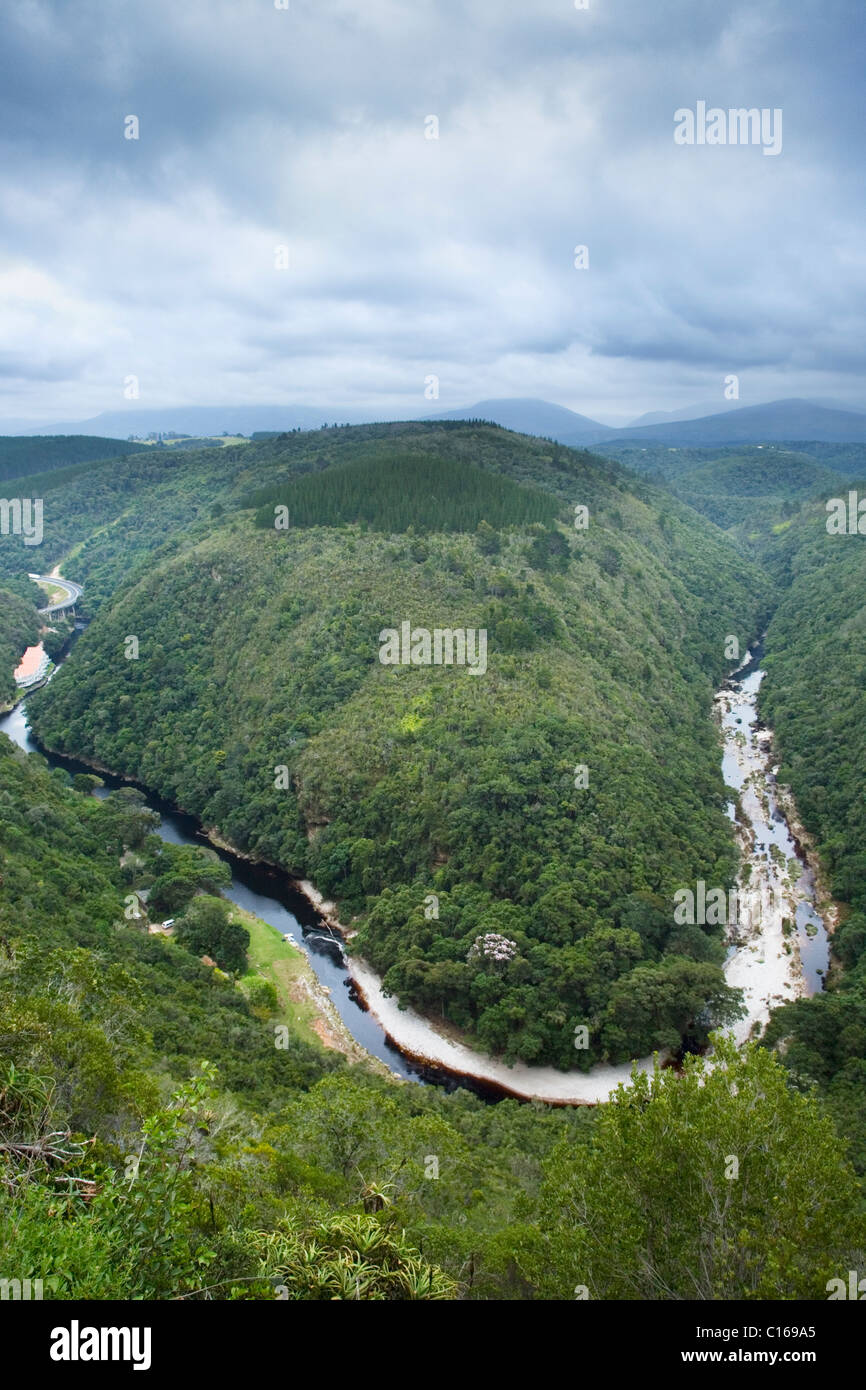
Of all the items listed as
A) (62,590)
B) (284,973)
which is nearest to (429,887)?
(284,973)

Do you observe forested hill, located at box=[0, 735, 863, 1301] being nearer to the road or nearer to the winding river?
the winding river

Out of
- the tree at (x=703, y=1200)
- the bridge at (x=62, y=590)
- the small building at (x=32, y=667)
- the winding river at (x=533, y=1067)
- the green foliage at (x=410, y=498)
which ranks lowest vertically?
the winding river at (x=533, y=1067)

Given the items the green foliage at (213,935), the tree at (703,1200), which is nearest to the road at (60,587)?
the green foliage at (213,935)

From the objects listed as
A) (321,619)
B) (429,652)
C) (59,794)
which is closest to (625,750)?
(429,652)

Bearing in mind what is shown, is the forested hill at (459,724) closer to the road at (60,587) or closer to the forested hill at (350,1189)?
the forested hill at (350,1189)

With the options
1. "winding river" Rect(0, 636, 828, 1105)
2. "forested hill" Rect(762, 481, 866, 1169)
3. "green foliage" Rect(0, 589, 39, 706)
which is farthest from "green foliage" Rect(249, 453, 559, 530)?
"winding river" Rect(0, 636, 828, 1105)

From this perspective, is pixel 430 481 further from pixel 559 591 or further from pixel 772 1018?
pixel 772 1018
